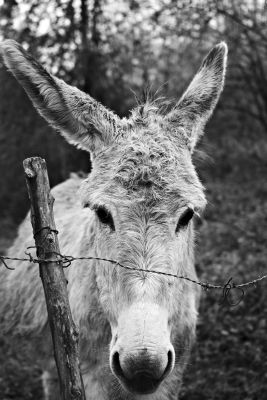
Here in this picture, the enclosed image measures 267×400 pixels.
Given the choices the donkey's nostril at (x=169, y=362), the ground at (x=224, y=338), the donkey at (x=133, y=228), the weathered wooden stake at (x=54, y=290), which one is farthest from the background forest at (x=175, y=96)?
the donkey's nostril at (x=169, y=362)

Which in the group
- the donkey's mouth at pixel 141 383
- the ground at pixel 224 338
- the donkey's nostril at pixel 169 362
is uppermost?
the donkey's nostril at pixel 169 362

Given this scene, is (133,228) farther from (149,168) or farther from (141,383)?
(141,383)

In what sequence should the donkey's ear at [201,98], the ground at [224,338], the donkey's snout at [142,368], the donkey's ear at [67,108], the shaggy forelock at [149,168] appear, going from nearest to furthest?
1. the donkey's snout at [142,368]
2. the shaggy forelock at [149,168]
3. the donkey's ear at [67,108]
4. the donkey's ear at [201,98]
5. the ground at [224,338]

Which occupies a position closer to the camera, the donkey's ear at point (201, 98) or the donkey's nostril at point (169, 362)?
the donkey's nostril at point (169, 362)

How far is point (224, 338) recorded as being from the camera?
6273mm

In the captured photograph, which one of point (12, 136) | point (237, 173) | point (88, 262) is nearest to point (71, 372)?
point (88, 262)

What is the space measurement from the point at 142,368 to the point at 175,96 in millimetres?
6946

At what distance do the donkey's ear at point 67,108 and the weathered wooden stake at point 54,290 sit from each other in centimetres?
85

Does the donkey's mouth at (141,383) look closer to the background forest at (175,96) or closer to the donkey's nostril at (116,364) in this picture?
the donkey's nostril at (116,364)

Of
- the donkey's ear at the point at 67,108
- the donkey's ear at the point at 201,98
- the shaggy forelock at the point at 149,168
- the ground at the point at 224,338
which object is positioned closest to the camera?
the shaggy forelock at the point at 149,168

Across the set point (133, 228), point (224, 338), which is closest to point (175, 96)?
point (224, 338)

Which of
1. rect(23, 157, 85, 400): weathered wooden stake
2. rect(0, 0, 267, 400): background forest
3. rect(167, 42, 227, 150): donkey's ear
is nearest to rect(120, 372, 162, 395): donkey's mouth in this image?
rect(23, 157, 85, 400): weathered wooden stake

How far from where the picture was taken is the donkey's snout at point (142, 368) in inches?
107

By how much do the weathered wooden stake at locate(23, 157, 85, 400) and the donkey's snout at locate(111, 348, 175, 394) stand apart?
0.76 ft
